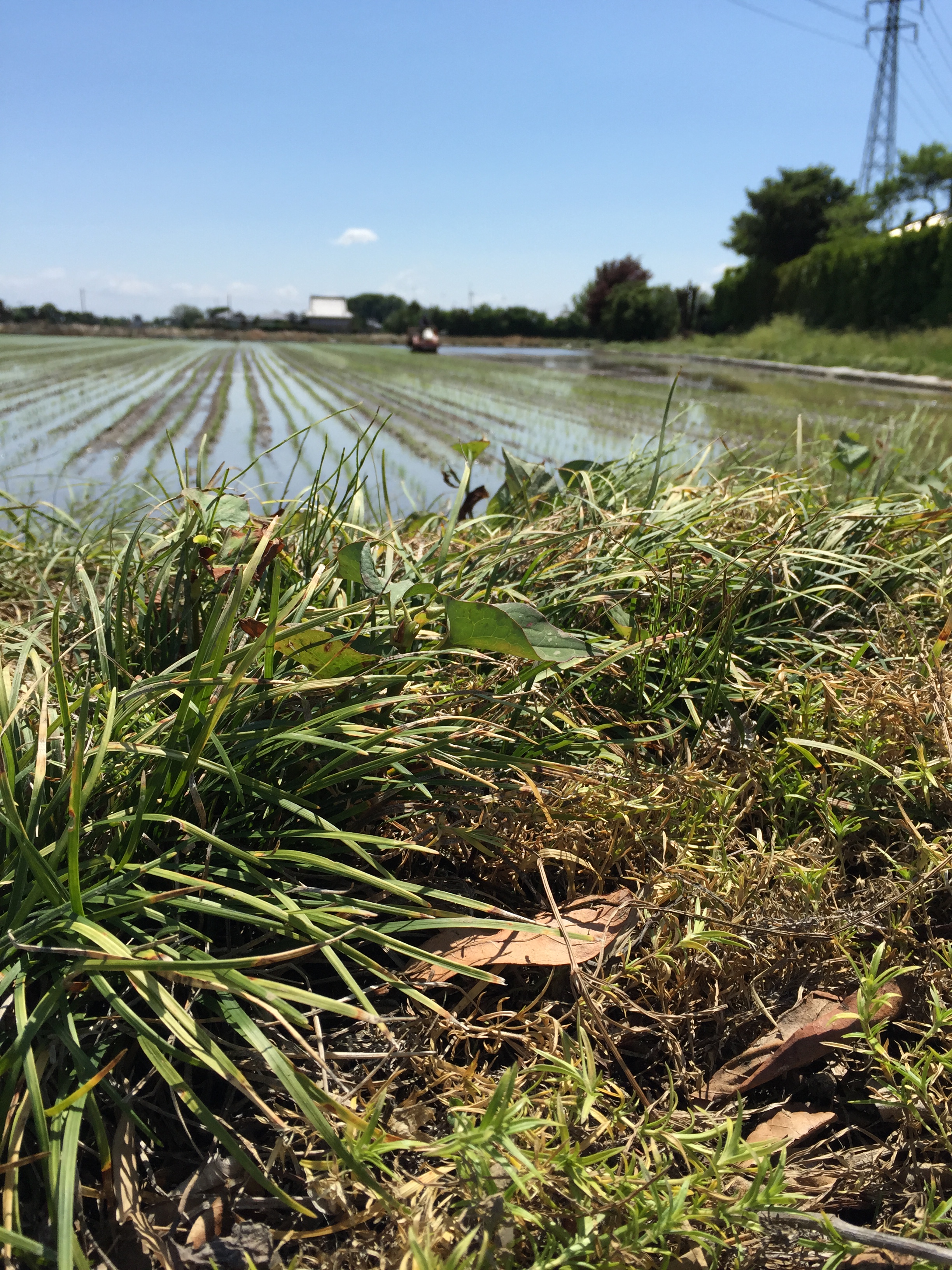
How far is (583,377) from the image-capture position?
21.8 meters

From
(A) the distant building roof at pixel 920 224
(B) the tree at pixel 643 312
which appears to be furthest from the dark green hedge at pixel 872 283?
(B) the tree at pixel 643 312

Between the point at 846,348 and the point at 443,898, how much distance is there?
94.8 ft

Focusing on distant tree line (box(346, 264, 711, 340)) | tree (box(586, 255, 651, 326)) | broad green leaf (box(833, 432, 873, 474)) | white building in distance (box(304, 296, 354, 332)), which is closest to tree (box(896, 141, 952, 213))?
distant tree line (box(346, 264, 711, 340))

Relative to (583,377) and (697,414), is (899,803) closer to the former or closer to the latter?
(697,414)

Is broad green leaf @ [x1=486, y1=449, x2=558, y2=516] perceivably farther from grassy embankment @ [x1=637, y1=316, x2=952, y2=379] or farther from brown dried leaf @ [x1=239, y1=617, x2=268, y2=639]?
grassy embankment @ [x1=637, y1=316, x2=952, y2=379]

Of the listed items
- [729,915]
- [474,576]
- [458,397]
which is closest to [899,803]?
[729,915]

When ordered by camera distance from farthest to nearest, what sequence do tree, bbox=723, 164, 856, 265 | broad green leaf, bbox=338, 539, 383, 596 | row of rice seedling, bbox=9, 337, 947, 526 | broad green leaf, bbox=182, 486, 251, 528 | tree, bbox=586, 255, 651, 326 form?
tree, bbox=586, 255, 651, 326, tree, bbox=723, 164, 856, 265, row of rice seedling, bbox=9, 337, 947, 526, broad green leaf, bbox=182, 486, 251, 528, broad green leaf, bbox=338, 539, 383, 596

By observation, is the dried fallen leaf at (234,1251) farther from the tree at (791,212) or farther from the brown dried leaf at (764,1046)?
the tree at (791,212)

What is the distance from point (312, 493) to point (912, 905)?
1306 mm

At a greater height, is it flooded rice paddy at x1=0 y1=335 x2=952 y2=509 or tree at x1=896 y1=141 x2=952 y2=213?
tree at x1=896 y1=141 x2=952 y2=213

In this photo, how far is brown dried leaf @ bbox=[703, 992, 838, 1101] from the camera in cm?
107

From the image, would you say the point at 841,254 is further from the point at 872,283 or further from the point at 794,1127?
the point at 794,1127

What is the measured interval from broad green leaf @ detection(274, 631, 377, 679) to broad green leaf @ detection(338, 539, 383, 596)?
0.44 feet

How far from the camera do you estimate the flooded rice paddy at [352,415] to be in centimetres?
582
